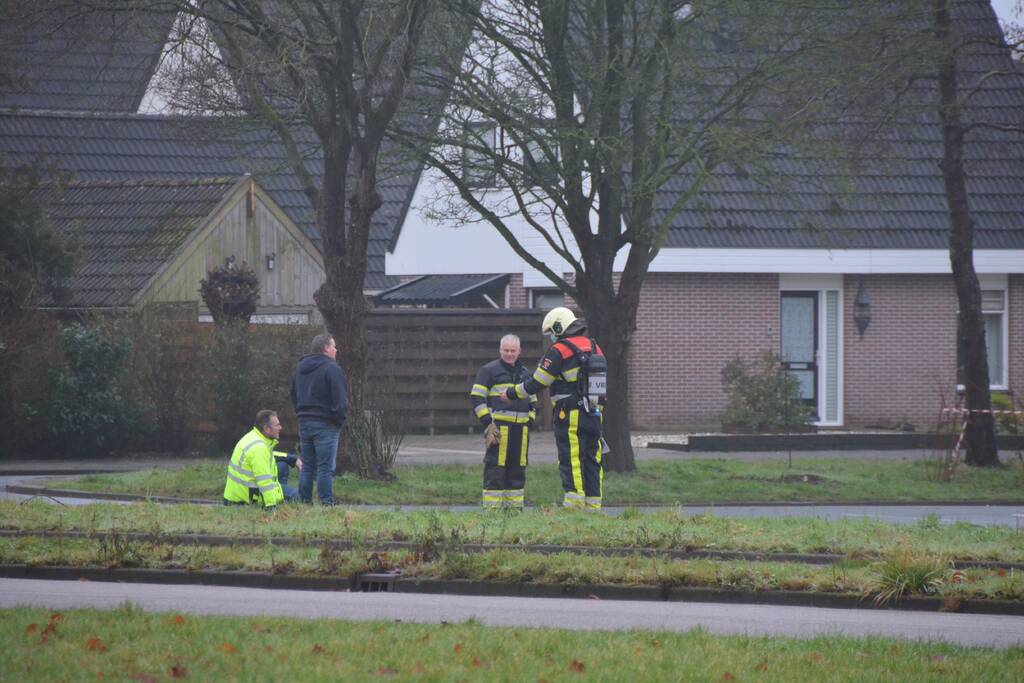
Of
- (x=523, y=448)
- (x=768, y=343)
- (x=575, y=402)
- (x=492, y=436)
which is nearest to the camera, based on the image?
(x=575, y=402)

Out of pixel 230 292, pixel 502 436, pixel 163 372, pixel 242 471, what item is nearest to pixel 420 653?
pixel 502 436

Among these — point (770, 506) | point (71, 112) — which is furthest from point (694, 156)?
point (71, 112)

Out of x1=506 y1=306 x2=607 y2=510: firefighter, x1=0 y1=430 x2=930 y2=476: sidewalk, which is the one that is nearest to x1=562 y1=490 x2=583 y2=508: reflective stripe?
x1=506 y1=306 x2=607 y2=510: firefighter

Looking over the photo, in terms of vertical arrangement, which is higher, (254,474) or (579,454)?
(579,454)

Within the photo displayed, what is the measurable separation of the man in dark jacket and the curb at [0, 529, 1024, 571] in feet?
10.5

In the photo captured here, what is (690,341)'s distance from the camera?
2869cm

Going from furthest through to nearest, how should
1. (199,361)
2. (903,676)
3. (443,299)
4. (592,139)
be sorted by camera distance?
(443,299) < (199,361) < (592,139) < (903,676)

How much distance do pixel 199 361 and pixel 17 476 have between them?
133 inches

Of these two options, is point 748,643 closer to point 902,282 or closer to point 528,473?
point 528,473

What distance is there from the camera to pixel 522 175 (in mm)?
18469

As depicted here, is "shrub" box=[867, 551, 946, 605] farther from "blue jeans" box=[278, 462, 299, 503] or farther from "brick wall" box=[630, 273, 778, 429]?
"brick wall" box=[630, 273, 778, 429]

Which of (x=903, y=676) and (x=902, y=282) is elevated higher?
(x=902, y=282)

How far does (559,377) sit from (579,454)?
0.72 meters

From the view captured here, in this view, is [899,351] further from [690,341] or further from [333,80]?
[333,80]
